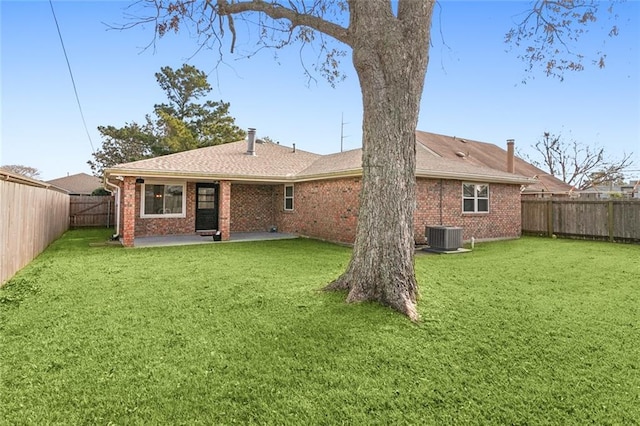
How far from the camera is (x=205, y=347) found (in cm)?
348

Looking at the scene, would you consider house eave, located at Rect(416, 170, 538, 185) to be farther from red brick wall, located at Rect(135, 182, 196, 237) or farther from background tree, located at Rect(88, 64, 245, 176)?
background tree, located at Rect(88, 64, 245, 176)

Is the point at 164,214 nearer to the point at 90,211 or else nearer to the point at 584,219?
the point at 90,211

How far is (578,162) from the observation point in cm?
3106

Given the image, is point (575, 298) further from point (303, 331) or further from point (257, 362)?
point (257, 362)

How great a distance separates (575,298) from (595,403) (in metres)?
3.24

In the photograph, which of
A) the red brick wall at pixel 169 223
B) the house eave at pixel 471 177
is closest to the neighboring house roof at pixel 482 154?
the house eave at pixel 471 177

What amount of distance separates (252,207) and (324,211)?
4.06 metres

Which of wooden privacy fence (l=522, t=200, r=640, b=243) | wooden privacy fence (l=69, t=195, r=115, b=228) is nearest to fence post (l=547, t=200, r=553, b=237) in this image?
wooden privacy fence (l=522, t=200, r=640, b=243)

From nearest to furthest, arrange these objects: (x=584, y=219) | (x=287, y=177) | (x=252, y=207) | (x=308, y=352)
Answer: (x=308, y=352), (x=584, y=219), (x=287, y=177), (x=252, y=207)

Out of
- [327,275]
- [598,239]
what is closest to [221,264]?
[327,275]

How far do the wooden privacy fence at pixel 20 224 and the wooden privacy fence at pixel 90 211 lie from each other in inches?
305

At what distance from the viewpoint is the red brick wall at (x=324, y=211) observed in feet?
36.8

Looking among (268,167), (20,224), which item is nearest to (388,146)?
(20,224)

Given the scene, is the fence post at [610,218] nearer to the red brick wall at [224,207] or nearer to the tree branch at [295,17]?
the tree branch at [295,17]
